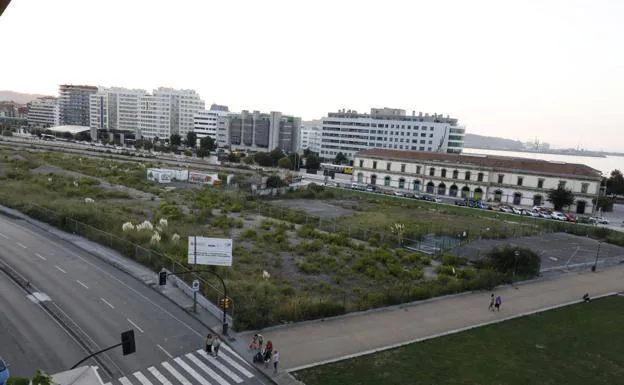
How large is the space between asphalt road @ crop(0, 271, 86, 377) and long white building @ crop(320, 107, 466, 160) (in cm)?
11878

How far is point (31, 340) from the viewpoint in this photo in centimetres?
2116

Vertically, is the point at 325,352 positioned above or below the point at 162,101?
below

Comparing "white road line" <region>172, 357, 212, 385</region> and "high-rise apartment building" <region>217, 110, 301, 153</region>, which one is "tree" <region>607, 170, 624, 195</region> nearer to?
"white road line" <region>172, 357, 212, 385</region>

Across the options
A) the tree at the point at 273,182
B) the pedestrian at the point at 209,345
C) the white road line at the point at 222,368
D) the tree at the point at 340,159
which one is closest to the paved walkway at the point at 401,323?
the white road line at the point at 222,368

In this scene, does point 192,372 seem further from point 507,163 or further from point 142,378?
point 507,163

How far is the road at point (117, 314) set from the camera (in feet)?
64.8

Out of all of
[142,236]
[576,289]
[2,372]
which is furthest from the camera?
[142,236]

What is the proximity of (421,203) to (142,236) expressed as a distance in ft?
175

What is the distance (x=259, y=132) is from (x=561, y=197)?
393 feet

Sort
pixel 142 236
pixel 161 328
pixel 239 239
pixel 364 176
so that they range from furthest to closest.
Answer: pixel 364 176, pixel 239 239, pixel 142 236, pixel 161 328

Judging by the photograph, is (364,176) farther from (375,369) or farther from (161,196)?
(375,369)

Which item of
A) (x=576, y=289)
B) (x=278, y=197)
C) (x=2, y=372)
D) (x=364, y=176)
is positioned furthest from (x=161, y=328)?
(x=364, y=176)

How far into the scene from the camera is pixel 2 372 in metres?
16.3

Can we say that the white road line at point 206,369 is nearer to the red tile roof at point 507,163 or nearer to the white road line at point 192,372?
the white road line at point 192,372
